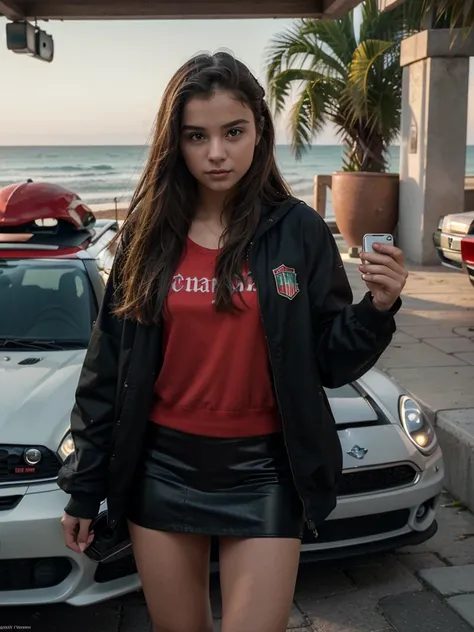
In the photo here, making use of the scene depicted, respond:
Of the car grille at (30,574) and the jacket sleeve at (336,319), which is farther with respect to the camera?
the car grille at (30,574)

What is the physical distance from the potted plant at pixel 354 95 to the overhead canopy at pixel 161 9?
4.35 m

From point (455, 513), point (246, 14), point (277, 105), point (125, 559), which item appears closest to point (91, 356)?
point (125, 559)

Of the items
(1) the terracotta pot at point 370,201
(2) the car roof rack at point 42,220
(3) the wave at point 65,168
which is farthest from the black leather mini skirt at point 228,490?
(3) the wave at point 65,168

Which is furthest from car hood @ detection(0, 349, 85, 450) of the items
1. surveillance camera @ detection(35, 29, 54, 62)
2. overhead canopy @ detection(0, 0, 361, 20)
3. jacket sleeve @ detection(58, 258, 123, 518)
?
surveillance camera @ detection(35, 29, 54, 62)

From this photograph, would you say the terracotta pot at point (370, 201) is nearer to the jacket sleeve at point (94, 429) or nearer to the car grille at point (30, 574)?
the car grille at point (30, 574)

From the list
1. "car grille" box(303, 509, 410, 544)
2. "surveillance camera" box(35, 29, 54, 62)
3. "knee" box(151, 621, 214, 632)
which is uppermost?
"surveillance camera" box(35, 29, 54, 62)

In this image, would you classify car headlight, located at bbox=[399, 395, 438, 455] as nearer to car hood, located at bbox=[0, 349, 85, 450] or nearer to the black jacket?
car hood, located at bbox=[0, 349, 85, 450]

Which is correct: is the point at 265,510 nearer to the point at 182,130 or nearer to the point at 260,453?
the point at 260,453

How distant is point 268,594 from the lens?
6.27 ft

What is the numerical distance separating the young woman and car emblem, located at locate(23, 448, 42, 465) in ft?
2.96

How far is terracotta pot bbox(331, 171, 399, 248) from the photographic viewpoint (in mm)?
12859

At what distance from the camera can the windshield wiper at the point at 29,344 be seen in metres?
3.92

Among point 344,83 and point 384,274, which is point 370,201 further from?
point 384,274

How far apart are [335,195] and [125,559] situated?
11.0 m
